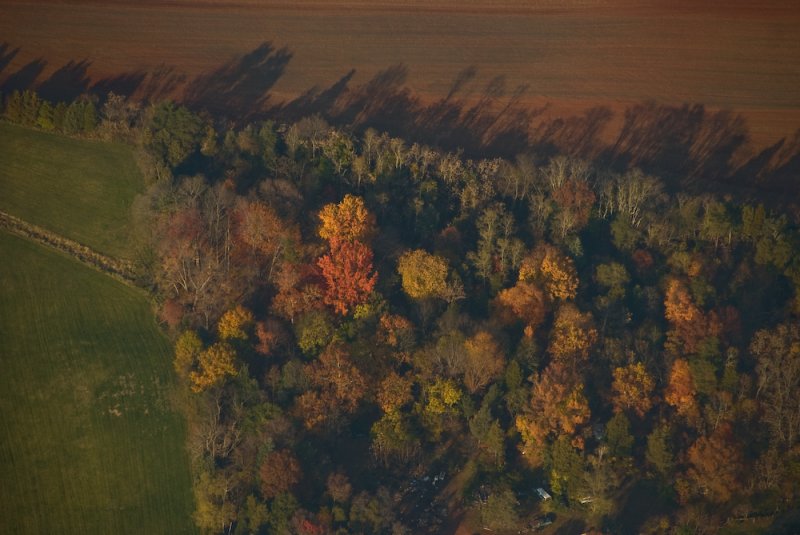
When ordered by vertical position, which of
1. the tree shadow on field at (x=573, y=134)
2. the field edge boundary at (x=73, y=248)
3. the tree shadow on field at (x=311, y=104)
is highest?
the tree shadow on field at (x=573, y=134)

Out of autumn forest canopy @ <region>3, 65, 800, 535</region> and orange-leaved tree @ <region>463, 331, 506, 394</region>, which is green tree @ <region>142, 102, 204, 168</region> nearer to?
autumn forest canopy @ <region>3, 65, 800, 535</region>

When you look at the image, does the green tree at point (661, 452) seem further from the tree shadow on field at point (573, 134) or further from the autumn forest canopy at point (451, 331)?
the tree shadow on field at point (573, 134)

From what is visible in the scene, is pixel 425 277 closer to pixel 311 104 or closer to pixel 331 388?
pixel 331 388

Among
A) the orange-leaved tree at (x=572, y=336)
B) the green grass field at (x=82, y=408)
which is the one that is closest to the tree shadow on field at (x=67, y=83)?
the green grass field at (x=82, y=408)

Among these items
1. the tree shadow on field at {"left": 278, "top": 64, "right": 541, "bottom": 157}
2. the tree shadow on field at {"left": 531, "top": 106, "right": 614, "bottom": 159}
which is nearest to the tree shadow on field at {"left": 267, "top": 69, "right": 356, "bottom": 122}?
the tree shadow on field at {"left": 278, "top": 64, "right": 541, "bottom": 157}

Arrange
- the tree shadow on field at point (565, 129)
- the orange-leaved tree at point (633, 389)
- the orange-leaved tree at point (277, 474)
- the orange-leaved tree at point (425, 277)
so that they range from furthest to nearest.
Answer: the tree shadow on field at point (565, 129), the orange-leaved tree at point (425, 277), the orange-leaved tree at point (633, 389), the orange-leaved tree at point (277, 474)

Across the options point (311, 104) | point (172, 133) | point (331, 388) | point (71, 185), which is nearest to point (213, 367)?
point (331, 388)

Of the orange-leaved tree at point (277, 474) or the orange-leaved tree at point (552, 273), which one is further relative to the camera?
the orange-leaved tree at point (552, 273)
